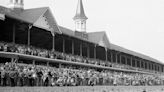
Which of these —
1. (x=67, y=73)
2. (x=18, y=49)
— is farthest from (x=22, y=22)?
(x=67, y=73)

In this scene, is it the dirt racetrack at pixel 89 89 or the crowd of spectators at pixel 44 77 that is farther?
the crowd of spectators at pixel 44 77

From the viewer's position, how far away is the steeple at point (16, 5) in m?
42.1

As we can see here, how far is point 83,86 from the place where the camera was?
2673 centimetres

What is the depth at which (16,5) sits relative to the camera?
4266 cm

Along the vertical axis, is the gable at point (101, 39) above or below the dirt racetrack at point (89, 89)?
Answer: above

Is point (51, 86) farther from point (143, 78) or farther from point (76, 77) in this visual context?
point (143, 78)

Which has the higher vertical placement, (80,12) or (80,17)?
(80,12)

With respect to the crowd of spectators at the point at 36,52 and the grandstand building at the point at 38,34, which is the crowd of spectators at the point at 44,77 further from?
the grandstand building at the point at 38,34

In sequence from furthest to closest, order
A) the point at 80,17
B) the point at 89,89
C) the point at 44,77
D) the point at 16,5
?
the point at 80,17 → the point at 16,5 → the point at 89,89 → the point at 44,77

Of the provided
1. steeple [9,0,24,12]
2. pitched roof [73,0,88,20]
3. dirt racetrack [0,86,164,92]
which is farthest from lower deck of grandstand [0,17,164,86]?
pitched roof [73,0,88,20]

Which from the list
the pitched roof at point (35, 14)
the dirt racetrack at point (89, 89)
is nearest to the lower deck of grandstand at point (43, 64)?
the dirt racetrack at point (89, 89)

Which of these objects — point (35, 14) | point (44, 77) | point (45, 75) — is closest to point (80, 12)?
point (35, 14)

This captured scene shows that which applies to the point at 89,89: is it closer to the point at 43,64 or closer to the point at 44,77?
the point at 44,77

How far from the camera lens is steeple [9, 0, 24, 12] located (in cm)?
4206
